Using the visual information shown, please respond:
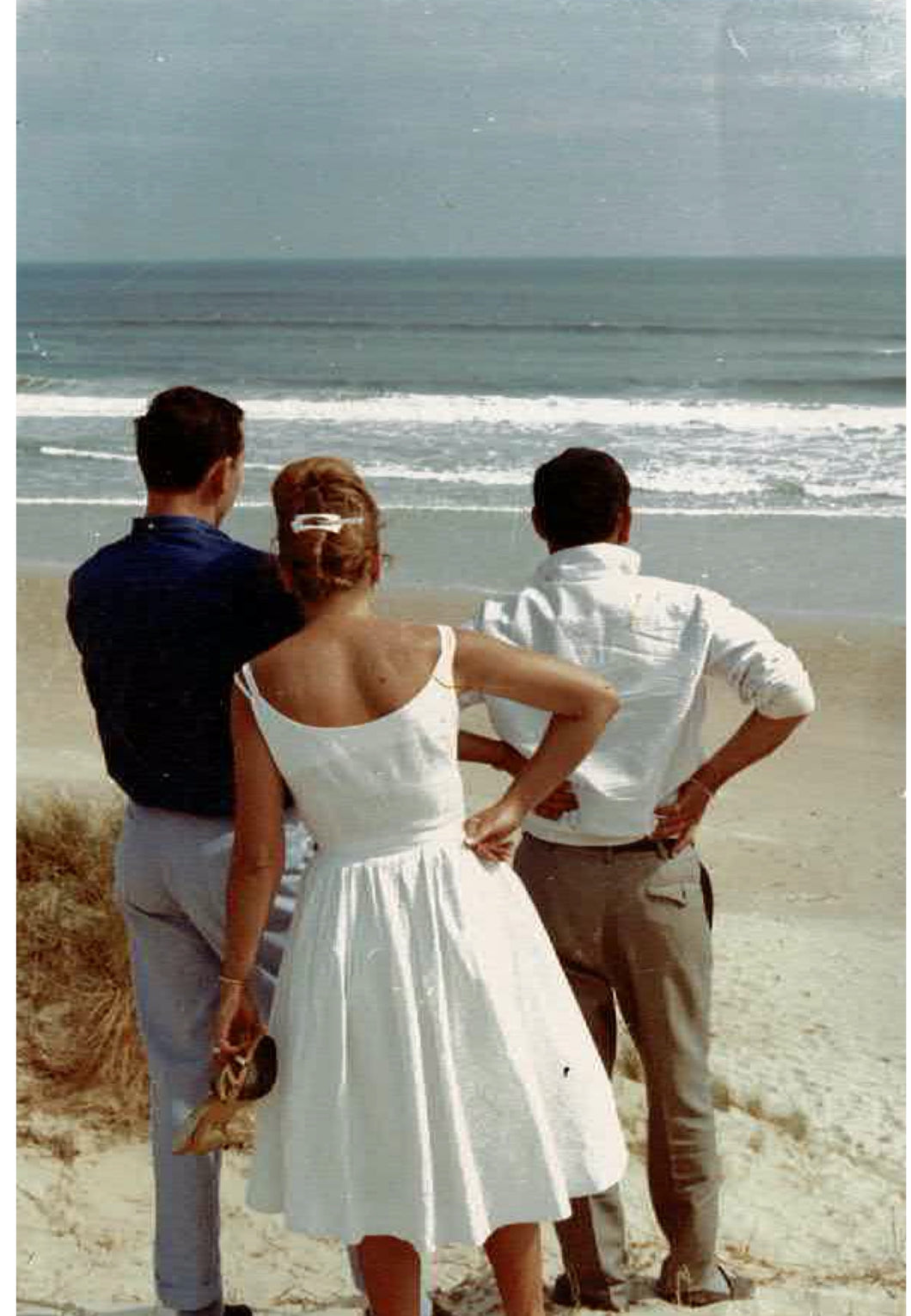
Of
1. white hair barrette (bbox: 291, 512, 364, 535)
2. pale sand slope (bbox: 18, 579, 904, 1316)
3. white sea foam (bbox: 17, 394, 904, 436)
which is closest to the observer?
white hair barrette (bbox: 291, 512, 364, 535)

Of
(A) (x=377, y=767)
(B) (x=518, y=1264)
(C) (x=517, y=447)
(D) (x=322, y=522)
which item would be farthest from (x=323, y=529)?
(C) (x=517, y=447)

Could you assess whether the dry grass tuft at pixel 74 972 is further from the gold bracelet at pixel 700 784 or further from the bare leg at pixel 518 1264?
the gold bracelet at pixel 700 784

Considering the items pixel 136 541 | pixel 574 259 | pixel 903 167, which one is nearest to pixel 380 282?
pixel 574 259

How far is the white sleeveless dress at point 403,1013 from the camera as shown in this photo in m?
2.75

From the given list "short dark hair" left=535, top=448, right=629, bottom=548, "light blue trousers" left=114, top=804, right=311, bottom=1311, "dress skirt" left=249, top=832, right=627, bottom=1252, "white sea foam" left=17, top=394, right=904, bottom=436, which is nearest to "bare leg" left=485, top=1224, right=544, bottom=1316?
"dress skirt" left=249, top=832, right=627, bottom=1252

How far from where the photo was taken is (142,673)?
3109 millimetres

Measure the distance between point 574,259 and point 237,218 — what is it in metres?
3.99

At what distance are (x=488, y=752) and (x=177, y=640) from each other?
0.56 metres

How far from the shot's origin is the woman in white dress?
8.98ft

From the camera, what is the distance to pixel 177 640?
3.08 metres

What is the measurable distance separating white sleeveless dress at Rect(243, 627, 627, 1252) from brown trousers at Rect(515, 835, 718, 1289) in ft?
1.40

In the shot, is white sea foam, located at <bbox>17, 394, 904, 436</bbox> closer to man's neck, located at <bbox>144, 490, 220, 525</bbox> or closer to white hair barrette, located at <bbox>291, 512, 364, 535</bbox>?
man's neck, located at <bbox>144, 490, 220, 525</bbox>

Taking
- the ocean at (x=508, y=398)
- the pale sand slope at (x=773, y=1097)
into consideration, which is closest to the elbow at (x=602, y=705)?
the pale sand slope at (x=773, y=1097)

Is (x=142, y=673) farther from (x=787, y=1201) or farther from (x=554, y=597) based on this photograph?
(x=787, y=1201)
